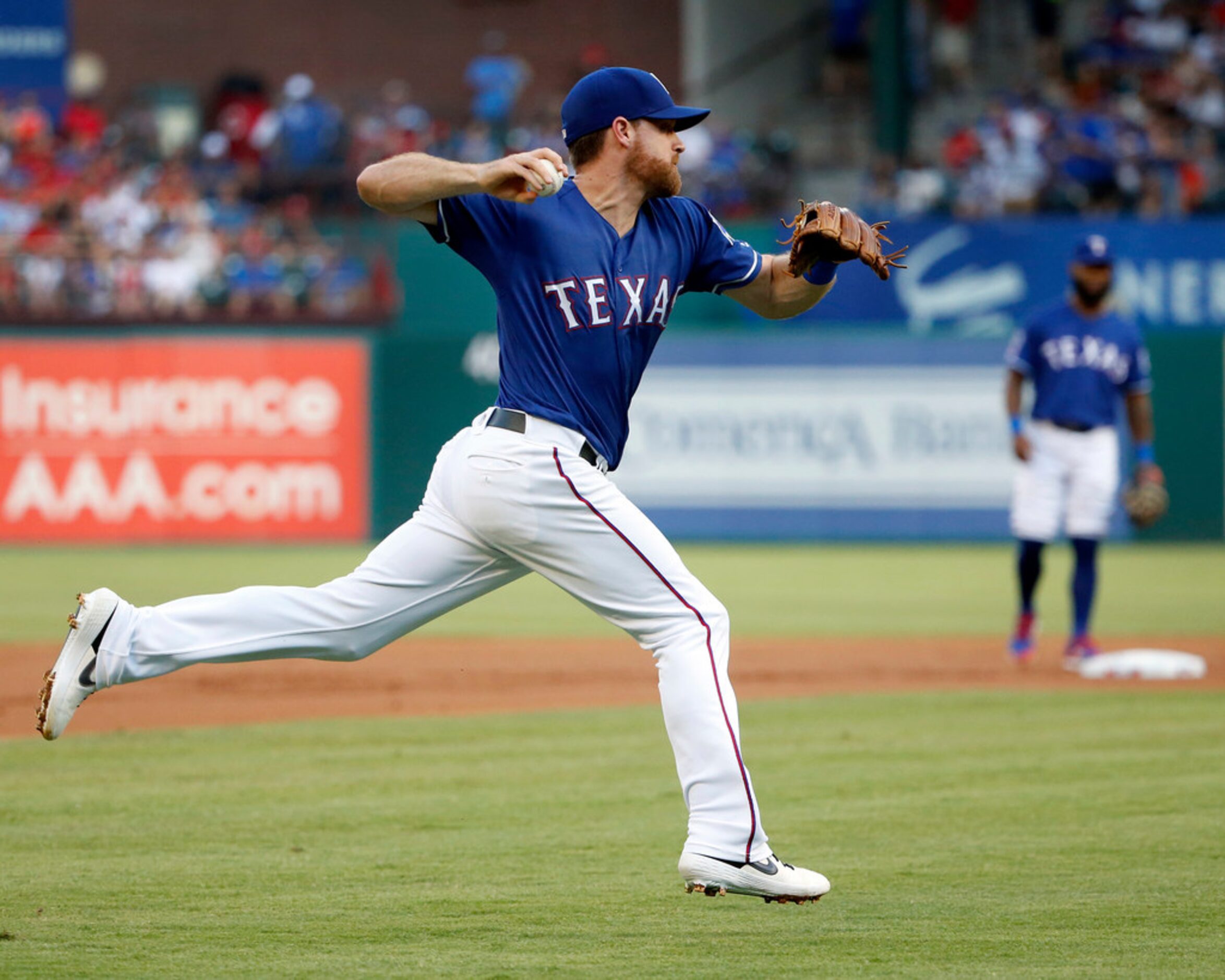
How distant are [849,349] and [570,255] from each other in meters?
13.9

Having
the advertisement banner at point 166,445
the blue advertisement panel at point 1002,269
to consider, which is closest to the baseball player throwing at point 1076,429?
the advertisement banner at point 166,445

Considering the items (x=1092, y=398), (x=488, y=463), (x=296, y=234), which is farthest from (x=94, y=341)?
(x=488, y=463)

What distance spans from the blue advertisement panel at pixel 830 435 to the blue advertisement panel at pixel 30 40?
7182 mm

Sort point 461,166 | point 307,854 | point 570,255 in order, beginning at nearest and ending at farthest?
point 461,166
point 570,255
point 307,854

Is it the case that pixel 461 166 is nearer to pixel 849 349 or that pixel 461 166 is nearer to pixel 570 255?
pixel 570 255

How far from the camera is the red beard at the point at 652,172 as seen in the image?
15.0ft

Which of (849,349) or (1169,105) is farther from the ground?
(1169,105)

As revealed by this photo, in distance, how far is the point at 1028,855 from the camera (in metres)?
5.21

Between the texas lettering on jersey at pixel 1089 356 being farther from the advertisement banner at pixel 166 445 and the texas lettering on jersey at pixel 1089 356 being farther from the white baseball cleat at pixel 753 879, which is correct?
the advertisement banner at pixel 166 445

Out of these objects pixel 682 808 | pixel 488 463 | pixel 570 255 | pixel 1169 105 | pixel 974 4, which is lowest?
pixel 682 808

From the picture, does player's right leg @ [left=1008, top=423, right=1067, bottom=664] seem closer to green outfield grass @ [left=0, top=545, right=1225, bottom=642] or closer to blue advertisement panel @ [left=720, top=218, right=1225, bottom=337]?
green outfield grass @ [left=0, top=545, right=1225, bottom=642]

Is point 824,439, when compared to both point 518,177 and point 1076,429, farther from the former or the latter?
point 518,177

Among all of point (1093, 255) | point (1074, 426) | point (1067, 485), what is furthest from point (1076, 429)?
point (1093, 255)

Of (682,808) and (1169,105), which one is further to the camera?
(1169,105)
